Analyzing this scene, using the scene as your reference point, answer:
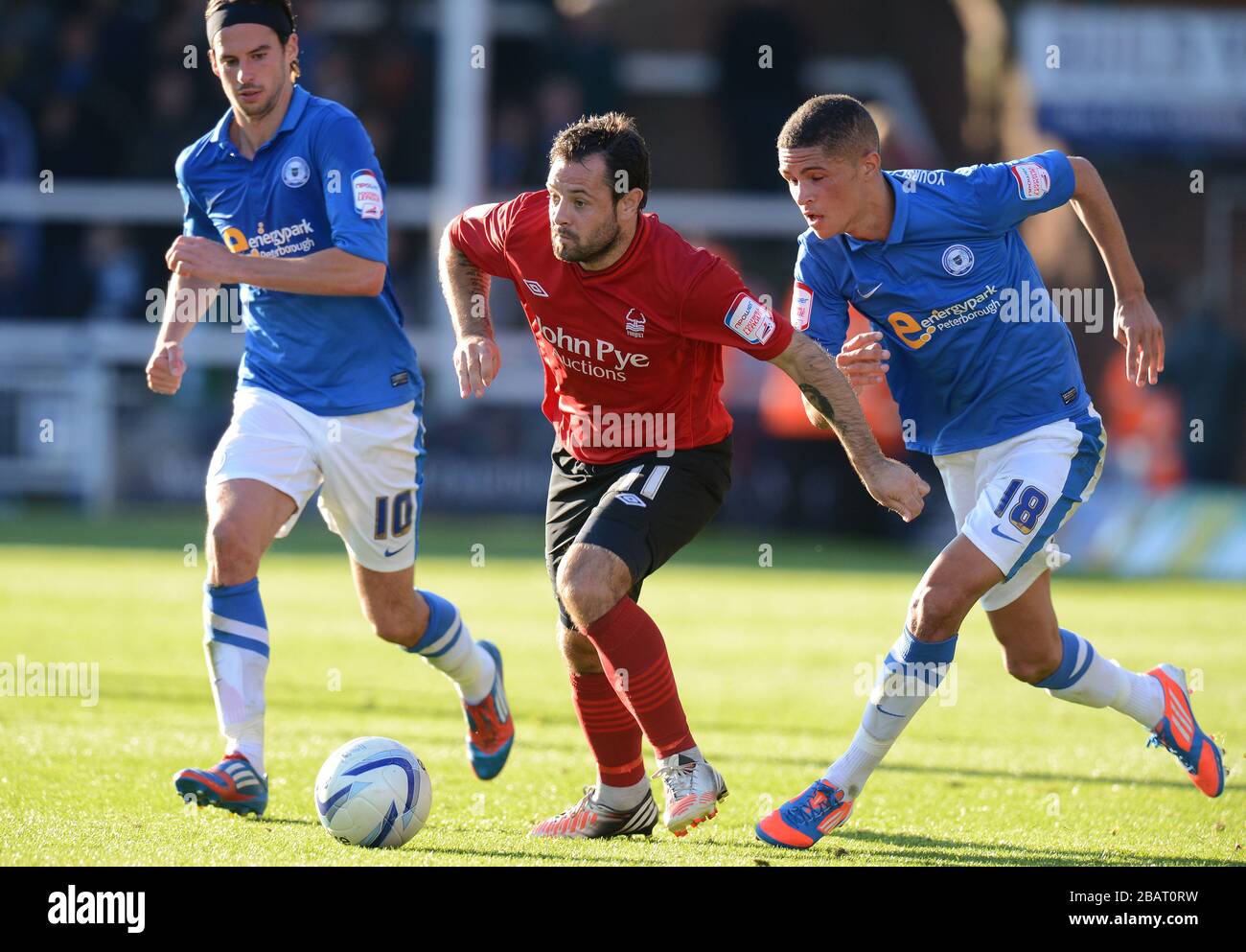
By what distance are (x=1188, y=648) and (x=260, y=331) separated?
6465 mm

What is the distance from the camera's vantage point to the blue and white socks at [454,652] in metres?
6.30

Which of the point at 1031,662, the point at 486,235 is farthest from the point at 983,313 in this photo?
the point at 486,235

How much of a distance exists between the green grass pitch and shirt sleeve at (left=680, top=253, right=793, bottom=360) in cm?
152

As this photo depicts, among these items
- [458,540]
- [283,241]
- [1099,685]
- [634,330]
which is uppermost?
[283,241]

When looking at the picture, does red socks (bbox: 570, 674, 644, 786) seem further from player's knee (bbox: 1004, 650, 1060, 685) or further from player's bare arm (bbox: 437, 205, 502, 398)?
player's knee (bbox: 1004, 650, 1060, 685)

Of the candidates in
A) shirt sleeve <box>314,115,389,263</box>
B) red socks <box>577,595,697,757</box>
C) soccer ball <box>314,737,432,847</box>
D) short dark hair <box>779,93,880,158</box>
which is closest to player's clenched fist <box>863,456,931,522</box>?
red socks <box>577,595,697,757</box>

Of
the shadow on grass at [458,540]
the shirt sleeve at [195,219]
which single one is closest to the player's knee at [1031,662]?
the shirt sleeve at [195,219]

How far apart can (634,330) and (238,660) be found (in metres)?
1.68

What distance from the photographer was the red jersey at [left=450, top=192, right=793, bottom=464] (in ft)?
17.0

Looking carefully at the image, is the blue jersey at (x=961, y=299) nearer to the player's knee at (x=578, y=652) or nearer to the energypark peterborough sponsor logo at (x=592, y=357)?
the energypark peterborough sponsor logo at (x=592, y=357)

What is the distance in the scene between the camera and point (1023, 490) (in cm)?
546

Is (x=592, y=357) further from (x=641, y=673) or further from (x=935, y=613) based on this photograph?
(x=935, y=613)

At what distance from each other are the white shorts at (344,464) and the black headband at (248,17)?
4.04ft

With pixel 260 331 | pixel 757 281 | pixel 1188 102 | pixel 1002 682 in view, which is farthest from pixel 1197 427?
pixel 260 331
